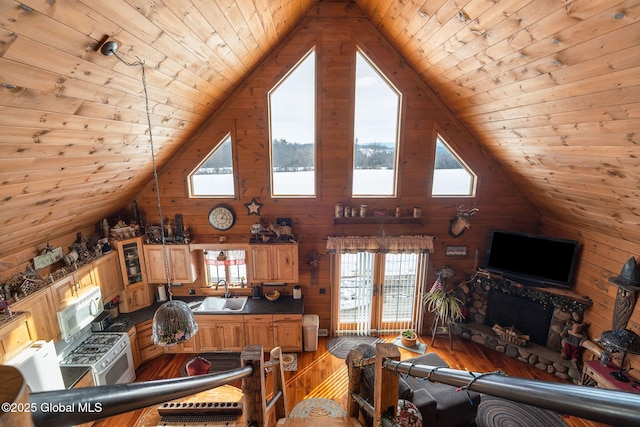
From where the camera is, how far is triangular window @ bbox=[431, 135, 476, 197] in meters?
5.56

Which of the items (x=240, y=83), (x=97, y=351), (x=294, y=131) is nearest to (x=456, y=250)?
(x=294, y=131)

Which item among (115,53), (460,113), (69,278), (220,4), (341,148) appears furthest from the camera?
(341,148)

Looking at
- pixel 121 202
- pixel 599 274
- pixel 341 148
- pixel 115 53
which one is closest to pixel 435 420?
pixel 599 274

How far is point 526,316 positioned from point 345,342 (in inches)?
128

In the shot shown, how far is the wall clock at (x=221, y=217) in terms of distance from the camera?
5621 millimetres

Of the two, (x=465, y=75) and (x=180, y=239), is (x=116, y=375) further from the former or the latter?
(x=465, y=75)

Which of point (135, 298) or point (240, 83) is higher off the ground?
point (240, 83)

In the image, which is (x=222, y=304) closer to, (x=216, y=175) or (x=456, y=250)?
(x=216, y=175)

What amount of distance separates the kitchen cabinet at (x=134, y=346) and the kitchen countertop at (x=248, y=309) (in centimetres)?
9

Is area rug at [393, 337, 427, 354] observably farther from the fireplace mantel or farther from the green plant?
the fireplace mantel

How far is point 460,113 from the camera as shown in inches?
199

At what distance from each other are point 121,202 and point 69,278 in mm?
1483

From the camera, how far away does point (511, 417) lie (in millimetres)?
4285

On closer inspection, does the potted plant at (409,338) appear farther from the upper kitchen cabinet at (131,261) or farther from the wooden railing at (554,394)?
the upper kitchen cabinet at (131,261)
